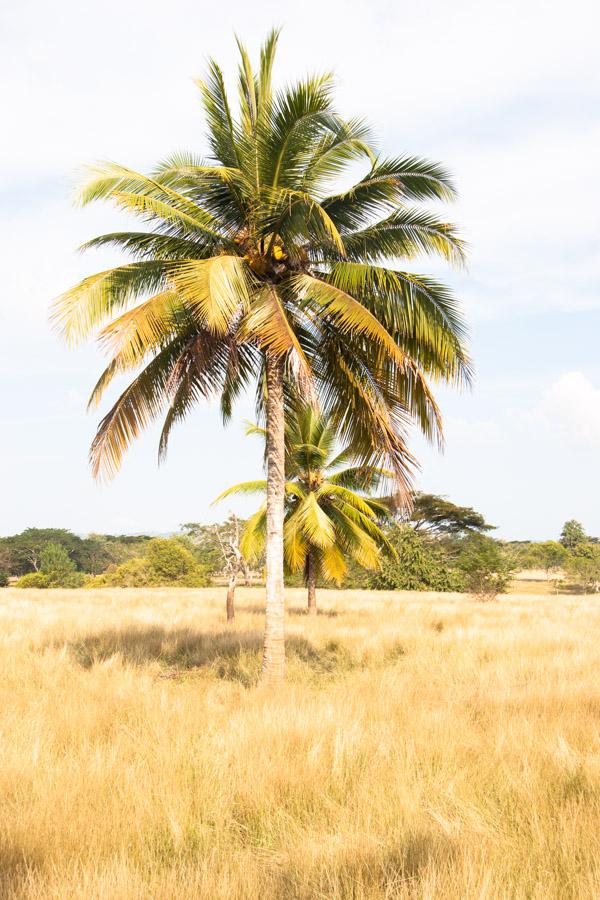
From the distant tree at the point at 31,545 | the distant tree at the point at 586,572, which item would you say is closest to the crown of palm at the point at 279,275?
the distant tree at the point at 586,572

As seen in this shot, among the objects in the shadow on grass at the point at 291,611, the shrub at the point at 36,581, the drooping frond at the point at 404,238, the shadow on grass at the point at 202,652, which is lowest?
the shrub at the point at 36,581

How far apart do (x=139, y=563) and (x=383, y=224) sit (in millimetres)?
45477

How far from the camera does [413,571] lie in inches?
1628

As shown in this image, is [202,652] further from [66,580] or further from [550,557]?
[550,557]

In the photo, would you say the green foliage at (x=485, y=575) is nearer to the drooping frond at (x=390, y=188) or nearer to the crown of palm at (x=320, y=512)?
the crown of palm at (x=320, y=512)

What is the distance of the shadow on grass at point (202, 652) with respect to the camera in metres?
11.3

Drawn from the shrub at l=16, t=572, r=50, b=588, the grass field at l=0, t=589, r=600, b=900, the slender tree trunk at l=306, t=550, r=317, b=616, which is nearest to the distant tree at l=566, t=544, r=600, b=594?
the slender tree trunk at l=306, t=550, r=317, b=616

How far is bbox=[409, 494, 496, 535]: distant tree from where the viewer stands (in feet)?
146

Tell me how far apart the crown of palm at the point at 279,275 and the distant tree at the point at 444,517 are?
35.2 m

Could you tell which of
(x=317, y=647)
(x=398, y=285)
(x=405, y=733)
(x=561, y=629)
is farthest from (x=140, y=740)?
(x=561, y=629)

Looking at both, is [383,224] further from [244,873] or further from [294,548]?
[294,548]

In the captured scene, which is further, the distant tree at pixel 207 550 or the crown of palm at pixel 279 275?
the distant tree at pixel 207 550

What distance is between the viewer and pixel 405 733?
21.0 feet

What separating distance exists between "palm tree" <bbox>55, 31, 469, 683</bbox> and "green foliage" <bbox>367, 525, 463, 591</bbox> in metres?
→ 31.7
